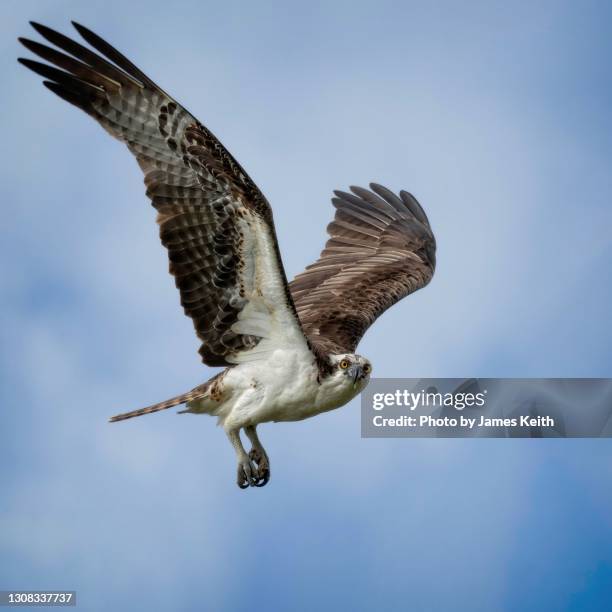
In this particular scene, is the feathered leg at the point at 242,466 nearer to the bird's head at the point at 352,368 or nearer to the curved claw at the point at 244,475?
the curved claw at the point at 244,475

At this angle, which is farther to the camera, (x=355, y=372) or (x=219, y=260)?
(x=355, y=372)

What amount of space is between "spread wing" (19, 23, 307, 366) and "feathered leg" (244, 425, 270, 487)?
1342mm

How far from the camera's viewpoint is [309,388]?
1098cm

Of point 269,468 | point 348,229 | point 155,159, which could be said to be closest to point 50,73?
point 155,159

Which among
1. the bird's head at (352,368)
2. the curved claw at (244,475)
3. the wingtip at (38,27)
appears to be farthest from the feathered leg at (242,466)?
the wingtip at (38,27)

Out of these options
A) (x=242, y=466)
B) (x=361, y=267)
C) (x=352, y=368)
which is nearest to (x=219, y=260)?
(x=352, y=368)

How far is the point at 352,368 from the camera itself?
11.0 m

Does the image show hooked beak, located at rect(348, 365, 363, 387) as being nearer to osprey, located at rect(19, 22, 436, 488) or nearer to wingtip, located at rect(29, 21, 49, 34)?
osprey, located at rect(19, 22, 436, 488)

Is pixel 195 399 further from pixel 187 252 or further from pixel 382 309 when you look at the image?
pixel 382 309

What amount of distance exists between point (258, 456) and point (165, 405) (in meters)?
0.92

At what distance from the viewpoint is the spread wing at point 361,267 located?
41.5ft

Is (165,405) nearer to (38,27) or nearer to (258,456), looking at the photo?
(258,456)

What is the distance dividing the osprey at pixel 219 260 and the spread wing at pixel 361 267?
1.31 ft

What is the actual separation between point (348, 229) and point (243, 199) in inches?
203
